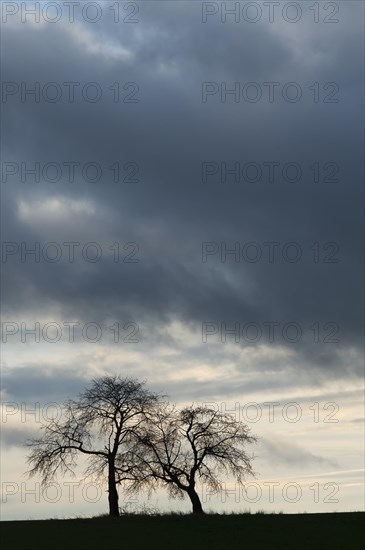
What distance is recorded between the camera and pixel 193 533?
51.2 meters

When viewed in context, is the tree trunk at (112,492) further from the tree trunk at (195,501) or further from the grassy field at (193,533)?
the tree trunk at (195,501)

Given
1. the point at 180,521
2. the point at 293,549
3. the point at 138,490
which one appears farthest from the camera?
the point at 138,490

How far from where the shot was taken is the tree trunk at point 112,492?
65.2 m

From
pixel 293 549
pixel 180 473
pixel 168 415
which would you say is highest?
pixel 168 415

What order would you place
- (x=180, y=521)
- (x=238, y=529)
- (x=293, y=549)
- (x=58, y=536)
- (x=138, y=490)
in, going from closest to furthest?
(x=293, y=549), (x=58, y=536), (x=238, y=529), (x=180, y=521), (x=138, y=490)

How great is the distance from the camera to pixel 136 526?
181ft

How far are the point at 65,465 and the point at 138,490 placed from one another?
248 inches

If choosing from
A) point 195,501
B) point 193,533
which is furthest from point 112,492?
point 193,533

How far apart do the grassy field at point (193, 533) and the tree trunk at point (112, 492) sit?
3286mm

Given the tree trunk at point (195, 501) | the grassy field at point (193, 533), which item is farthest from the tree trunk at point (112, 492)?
the tree trunk at point (195, 501)

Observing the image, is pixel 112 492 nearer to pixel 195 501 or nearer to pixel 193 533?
pixel 195 501

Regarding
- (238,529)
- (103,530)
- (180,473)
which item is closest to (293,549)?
(238,529)

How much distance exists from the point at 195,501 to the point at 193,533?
53.3 ft

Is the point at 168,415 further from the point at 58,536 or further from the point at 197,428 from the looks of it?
the point at 58,536
